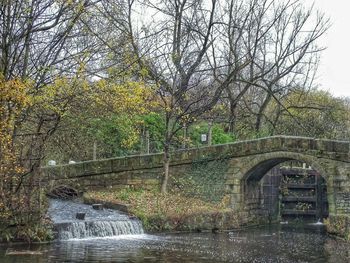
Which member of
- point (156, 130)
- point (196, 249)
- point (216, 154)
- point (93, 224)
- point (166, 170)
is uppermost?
point (156, 130)

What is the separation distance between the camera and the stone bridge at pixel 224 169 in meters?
19.8

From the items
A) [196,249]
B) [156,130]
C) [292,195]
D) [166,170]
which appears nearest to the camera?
[196,249]

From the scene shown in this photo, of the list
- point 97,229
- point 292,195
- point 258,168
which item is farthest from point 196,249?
point 292,195

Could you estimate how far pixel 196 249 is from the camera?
14406 mm

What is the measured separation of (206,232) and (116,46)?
274 inches

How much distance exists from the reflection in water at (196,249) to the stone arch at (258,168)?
2.30 meters

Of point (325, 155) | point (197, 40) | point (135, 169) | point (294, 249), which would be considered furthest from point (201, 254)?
point (197, 40)

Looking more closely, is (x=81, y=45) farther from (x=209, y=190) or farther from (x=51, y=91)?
(x=209, y=190)

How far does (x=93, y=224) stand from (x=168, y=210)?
3547 millimetres

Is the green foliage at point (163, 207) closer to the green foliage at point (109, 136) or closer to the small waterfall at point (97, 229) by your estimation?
the small waterfall at point (97, 229)

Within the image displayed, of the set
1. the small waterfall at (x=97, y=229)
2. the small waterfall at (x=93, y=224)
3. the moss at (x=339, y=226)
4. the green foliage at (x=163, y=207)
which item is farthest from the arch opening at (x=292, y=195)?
the small waterfall at (x=97, y=229)

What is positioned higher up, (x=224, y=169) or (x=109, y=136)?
(x=109, y=136)

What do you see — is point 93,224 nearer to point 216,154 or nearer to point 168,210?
point 168,210

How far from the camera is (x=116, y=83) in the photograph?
1602 cm
